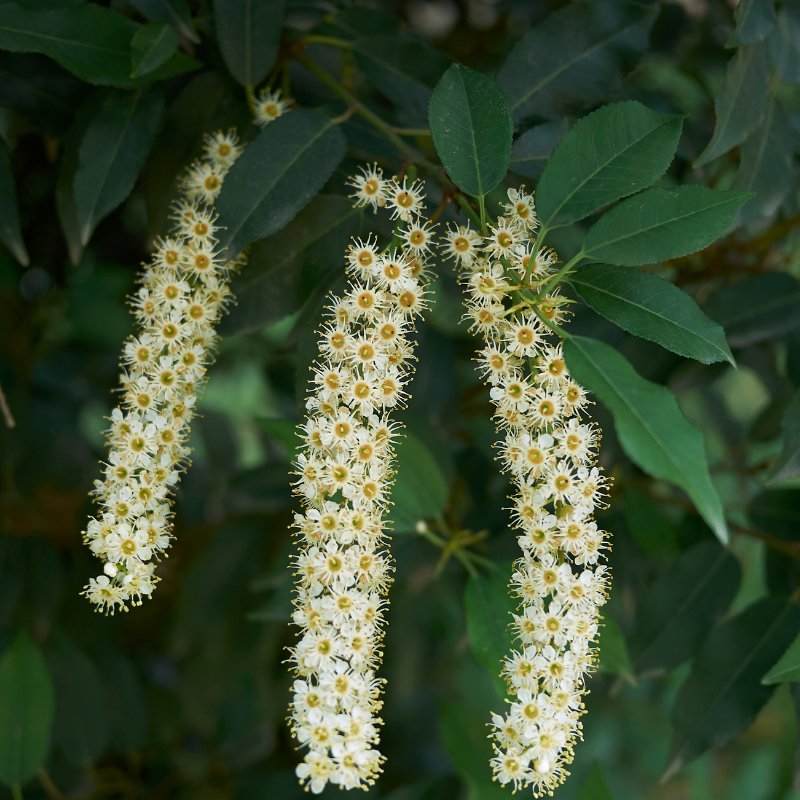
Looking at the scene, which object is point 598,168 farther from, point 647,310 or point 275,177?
point 275,177

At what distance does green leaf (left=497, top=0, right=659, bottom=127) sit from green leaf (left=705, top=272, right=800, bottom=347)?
0.38 m

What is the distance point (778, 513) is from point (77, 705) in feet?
4.08

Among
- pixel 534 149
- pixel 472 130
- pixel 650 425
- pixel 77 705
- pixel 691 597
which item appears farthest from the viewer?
pixel 77 705

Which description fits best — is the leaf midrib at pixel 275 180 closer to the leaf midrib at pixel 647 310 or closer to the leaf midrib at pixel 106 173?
the leaf midrib at pixel 106 173

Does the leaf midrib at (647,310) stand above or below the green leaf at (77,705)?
above

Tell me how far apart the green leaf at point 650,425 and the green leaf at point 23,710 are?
89cm

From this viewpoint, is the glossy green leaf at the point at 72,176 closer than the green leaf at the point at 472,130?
No

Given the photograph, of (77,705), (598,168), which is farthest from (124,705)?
(598,168)

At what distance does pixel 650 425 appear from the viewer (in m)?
0.51

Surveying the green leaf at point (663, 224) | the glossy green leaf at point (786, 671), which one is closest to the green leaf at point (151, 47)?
the green leaf at point (663, 224)

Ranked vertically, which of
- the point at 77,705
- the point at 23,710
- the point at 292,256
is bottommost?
the point at 77,705

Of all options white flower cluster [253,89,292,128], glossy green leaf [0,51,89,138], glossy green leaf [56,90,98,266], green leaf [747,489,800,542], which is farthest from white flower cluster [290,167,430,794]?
green leaf [747,489,800,542]

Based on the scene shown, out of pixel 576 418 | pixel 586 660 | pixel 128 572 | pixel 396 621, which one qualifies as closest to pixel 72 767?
pixel 396 621

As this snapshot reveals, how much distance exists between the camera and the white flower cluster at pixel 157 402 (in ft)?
2.08
